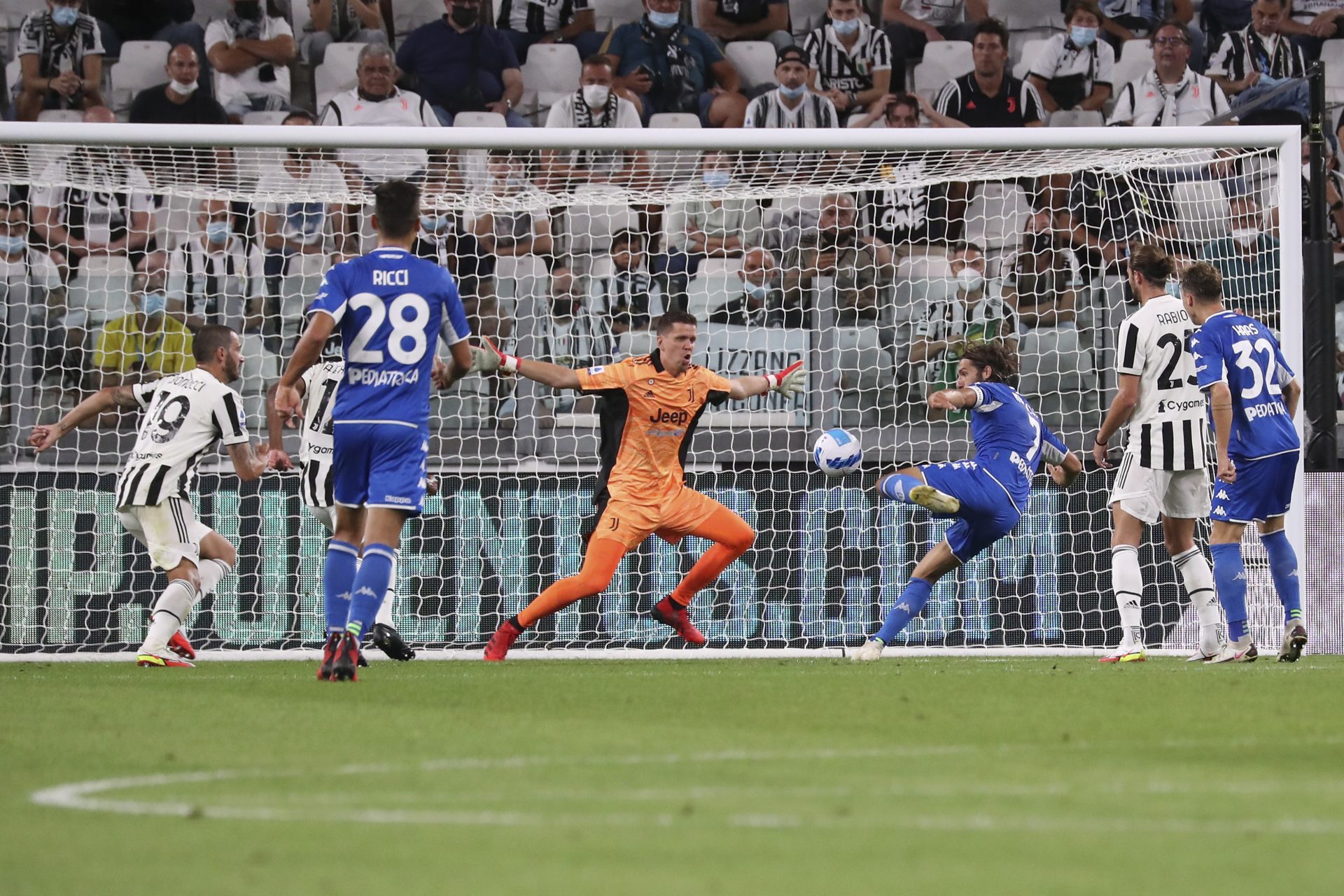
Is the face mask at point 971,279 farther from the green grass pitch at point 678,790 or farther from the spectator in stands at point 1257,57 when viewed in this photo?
the green grass pitch at point 678,790

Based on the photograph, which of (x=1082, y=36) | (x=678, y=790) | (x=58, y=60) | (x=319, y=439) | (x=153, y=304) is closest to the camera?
(x=678, y=790)

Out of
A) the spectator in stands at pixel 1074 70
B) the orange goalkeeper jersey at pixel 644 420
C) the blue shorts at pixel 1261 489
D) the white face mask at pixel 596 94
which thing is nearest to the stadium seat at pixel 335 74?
the white face mask at pixel 596 94

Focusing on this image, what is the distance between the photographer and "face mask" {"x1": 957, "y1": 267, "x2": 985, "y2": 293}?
38.2ft

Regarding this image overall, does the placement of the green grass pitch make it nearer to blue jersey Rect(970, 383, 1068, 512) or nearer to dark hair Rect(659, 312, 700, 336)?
blue jersey Rect(970, 383, 1068, 512)

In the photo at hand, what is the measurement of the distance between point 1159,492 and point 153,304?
664 centimetres

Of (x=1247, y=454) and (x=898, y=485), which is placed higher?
(x=1247, y=454)

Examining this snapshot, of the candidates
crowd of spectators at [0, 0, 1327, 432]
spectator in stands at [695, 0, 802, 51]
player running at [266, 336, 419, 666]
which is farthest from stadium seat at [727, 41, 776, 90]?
player running at [266, 336, 419, 666]

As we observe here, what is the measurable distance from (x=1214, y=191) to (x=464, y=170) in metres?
5.00

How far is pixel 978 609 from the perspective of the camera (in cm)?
1048

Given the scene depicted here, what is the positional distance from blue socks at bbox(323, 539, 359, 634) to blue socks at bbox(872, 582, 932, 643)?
301 centimetres

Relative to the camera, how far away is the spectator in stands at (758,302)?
1144 centimetres

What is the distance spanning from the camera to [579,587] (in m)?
8.45

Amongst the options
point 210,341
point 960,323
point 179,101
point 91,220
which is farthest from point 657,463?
Result: point 179,101

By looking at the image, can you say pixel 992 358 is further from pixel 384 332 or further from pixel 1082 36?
pixel 1082 36
